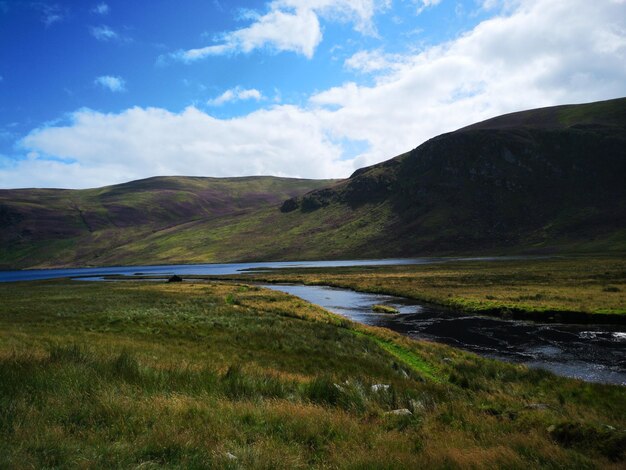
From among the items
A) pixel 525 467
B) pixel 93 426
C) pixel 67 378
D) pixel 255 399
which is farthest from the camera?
pixel 255 399

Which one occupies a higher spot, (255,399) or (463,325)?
(255,399)

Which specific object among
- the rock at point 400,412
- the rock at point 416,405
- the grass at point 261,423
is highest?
the grass at point 261,423

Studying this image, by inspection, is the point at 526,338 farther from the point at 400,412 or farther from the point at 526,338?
the point at 400,412

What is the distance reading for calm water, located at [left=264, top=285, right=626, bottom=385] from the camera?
23359 mm

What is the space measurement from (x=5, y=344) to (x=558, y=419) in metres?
20.0

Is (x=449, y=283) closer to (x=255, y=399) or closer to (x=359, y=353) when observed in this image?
(x=359, y=353)

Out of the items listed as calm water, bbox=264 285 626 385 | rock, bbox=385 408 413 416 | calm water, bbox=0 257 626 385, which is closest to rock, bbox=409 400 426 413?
rock, bbox=385 408 413 416

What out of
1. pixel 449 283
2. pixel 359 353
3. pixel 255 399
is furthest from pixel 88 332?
pixel 449 283

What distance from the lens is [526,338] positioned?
31141mm

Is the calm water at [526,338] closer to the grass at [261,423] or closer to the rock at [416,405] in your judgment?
the grass at [261,423]

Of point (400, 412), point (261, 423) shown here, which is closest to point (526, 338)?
point (400, 412)

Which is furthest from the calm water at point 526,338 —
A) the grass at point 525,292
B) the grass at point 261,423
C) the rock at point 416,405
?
the rock at point 416,405

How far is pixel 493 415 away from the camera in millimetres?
10062

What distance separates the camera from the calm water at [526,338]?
76.6ft
